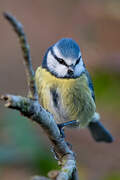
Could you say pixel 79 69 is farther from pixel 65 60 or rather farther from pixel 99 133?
pixel 99 133

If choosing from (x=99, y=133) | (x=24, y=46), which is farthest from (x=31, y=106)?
(x=99, y=133)

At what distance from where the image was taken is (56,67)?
6.80 feet

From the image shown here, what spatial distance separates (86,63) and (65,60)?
1493 mm

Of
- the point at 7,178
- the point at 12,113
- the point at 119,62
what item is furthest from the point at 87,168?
the point at 119,62

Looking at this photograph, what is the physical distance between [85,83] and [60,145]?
78cm

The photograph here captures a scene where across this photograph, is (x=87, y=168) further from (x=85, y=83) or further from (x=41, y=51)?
(x=41, y=51)

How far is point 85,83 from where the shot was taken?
2.18m

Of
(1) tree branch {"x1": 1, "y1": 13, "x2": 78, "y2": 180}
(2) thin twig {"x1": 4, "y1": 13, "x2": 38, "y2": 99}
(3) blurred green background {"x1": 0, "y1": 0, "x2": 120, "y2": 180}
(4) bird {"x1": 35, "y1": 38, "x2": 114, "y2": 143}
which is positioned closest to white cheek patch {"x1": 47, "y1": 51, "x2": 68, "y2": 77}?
(4) bird {"x1": 35, "y1": 38, "x2": 114, "y2": 143}

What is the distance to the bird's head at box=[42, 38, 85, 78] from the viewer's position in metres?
1.96

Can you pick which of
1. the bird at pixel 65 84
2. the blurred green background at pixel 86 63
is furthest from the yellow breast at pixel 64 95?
the blurred green background at pixel 86 63

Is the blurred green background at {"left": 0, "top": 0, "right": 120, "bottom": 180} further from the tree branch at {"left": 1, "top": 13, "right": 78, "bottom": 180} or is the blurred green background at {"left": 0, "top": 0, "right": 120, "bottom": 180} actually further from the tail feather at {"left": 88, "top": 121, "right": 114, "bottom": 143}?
the tree branch at {"left": 1, "top": 13, "right": 78, "bottom": 180}

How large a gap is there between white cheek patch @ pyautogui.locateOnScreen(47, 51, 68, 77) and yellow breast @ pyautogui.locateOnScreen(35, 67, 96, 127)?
3 centimetres

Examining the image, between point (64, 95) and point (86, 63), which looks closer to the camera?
point (64, 95)

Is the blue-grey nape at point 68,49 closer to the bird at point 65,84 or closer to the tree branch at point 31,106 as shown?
the bird at point 65,84
